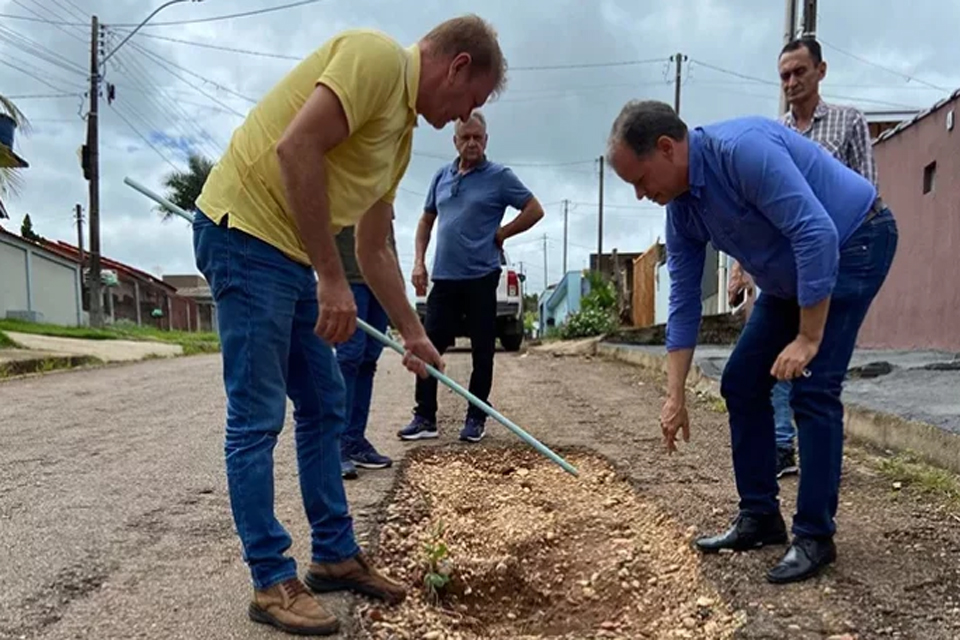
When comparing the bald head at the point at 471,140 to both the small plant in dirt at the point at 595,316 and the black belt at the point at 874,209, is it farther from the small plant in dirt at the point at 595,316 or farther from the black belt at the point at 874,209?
the small plant in dirt at the point at 595,316

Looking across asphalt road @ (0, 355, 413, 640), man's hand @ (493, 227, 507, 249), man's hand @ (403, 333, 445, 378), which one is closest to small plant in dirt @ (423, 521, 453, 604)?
asphalt road @ (0, 355, 413, 640)

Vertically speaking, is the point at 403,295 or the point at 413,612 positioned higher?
the point at 403,295

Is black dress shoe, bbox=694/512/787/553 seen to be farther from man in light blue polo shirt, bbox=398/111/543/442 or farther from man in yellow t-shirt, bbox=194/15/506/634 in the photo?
man in light blue polo shirt, bbox=398/111/543/442

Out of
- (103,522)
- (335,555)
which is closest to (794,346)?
(335,555)

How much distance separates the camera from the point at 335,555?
229cm

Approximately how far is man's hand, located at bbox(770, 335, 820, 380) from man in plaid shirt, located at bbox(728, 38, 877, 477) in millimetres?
1164

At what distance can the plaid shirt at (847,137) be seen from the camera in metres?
3.31

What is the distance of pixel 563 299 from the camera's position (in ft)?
133

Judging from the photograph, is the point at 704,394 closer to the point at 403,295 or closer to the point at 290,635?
the point at 403,295

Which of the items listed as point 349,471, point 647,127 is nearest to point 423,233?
point 349,471

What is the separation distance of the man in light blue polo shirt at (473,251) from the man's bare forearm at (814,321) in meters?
2.45

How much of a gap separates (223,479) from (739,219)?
2.57 metres

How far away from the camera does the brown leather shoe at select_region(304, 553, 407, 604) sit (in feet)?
7.50

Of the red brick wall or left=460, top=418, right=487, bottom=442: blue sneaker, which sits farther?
the red brick wall
